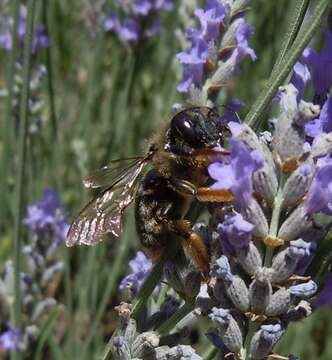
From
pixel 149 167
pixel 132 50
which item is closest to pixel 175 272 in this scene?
pixel 149 167

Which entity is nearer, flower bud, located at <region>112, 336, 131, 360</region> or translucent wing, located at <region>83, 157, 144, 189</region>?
flower bud, located at <region>112, 336, 131, 360</region>

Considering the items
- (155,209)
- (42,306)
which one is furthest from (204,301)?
(42,306)

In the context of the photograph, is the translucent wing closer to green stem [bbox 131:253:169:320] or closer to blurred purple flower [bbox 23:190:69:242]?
green stem [bbox 131:253:169:320]

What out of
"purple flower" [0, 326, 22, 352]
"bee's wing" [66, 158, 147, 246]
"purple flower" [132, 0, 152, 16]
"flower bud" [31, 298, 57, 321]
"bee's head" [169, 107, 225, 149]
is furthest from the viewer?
"purple flower" [132, 0, 152, 16]

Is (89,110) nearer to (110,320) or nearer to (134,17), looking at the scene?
(134,17)

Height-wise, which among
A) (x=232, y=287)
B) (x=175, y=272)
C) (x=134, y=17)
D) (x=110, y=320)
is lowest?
(x=110, y=320)

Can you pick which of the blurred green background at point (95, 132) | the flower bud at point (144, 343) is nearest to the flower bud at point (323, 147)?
the flower bud at point (144, 343)

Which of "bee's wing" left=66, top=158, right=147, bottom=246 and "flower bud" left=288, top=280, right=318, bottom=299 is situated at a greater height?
"flower bud" left=288, top=280, right=318, bottom=299

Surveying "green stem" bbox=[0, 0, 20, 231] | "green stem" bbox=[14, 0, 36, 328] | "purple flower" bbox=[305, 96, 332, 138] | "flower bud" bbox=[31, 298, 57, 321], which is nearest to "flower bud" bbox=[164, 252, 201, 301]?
"purple flower" bbox=[305, 96, 332, 138]
